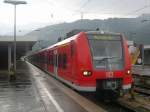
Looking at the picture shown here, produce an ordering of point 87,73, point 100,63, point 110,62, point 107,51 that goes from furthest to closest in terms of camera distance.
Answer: point 107,51
point 110,62
point 100,63
point 87,73

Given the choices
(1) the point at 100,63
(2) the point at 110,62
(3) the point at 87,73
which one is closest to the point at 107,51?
(2) the point at 110,62

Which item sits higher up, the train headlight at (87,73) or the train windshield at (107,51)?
the train windshield at (107,51)

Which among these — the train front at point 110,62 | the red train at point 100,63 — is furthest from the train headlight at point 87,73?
the train front at point 110,62

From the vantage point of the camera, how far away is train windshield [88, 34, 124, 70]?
14758 mm

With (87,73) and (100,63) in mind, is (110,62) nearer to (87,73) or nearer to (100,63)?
(100,63)

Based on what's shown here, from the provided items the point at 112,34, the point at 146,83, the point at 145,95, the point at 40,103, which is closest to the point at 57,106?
the point at 40,103

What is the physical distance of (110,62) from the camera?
14883mm

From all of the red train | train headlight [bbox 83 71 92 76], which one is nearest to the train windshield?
the red train

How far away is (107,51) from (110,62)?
1.81ft

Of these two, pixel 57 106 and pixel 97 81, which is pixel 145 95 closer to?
pixel 97 81

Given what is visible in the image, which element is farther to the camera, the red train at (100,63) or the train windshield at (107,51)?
the train windshield at (107,51)

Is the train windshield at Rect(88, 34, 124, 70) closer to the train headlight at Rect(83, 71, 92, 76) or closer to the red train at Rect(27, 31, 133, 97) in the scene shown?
the red train at Rect(27, 31, 133, 97)

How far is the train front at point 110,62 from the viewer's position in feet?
47.3

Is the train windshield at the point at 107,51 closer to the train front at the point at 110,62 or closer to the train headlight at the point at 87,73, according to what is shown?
the train front at the point at 110,62
